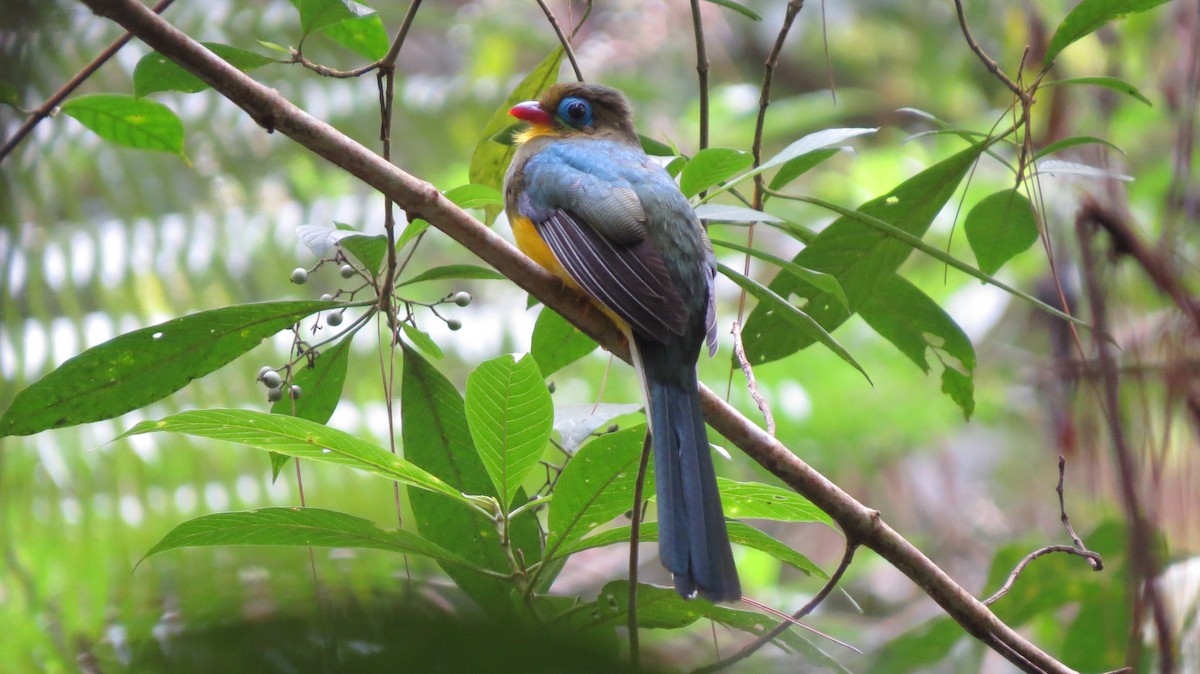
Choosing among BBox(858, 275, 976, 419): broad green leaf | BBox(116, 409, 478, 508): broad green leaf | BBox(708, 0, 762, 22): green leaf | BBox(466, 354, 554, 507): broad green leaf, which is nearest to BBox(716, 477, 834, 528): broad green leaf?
BBox(466, 354, 554, 507): broad green leaf

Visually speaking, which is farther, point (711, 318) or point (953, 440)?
point (953, 440)

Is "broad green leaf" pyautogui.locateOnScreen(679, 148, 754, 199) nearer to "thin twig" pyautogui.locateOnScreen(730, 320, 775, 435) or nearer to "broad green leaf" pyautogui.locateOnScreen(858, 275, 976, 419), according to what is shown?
"thin twig" pyautogui.locateOnScreen(730, 320, 775, 435)

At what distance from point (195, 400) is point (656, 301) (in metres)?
3.24

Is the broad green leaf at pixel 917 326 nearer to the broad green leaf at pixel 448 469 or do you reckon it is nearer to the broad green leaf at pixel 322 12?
the broad green leaf at pixel 448 469

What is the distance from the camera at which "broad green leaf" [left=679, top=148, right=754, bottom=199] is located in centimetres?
192

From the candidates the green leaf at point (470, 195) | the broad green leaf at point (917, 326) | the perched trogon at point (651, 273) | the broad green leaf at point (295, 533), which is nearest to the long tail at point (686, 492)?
the perched trogon at point (651, 273)

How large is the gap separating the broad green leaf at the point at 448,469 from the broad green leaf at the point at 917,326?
90cm

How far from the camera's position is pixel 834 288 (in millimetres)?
1758

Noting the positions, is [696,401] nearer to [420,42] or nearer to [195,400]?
[195,400]

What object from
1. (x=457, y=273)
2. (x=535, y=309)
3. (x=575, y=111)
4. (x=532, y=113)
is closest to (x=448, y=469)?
(x=457, y=273)

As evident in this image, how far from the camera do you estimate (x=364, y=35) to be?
202 centimetres

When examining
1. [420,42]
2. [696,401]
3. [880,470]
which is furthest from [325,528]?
[420,42]

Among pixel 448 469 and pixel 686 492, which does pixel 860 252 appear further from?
pixel 448 469

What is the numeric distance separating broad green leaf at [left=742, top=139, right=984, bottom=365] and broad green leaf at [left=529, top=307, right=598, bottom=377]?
0.34 metres
